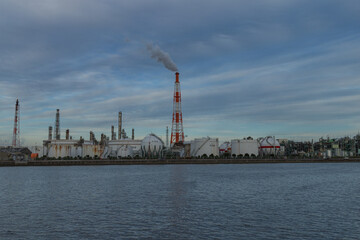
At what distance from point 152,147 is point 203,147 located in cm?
2435

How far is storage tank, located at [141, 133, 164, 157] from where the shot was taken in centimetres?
16312

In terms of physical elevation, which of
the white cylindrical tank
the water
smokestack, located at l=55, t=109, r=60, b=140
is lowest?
the water

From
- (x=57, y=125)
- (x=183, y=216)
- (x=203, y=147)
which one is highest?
(x=57, y=125)

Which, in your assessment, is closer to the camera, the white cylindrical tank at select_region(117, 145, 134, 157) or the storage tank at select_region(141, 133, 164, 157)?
the storage tank at select_region(141, 133, 164, 157)

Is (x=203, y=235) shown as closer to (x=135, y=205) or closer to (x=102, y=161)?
(x=135, y=205)

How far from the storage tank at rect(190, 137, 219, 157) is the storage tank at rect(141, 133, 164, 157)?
15.6 meters

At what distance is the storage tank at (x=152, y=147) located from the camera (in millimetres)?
163125

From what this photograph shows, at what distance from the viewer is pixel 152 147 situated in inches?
6447

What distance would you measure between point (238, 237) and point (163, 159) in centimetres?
13356

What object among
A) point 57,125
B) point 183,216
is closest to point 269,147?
point 57,125

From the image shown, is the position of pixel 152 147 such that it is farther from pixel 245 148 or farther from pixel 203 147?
pixel 245 148

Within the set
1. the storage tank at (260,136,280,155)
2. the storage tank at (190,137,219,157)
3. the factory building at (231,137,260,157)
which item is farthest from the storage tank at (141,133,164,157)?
the storage tank at (260,136,280,155)

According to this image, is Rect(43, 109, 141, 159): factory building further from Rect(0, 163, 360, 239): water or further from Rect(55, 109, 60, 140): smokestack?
Rect(0, 163, 360, 239): water

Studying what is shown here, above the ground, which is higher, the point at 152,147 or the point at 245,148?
the point at 152,147
